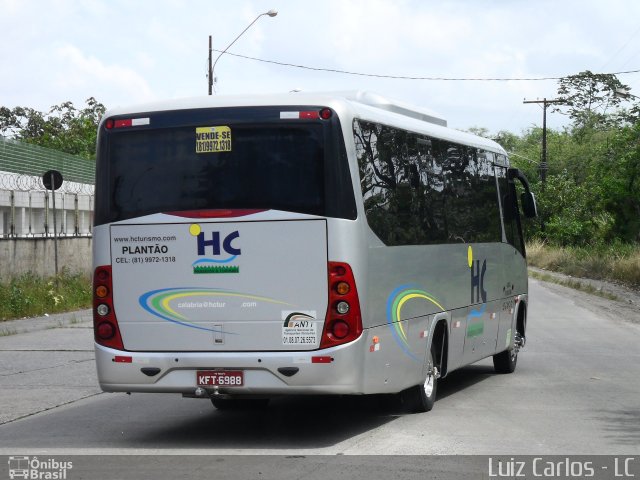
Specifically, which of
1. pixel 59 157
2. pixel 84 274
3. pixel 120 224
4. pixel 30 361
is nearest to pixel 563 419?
pixel 120 224

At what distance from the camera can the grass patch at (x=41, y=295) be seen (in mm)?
25719

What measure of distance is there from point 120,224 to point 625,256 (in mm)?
37366

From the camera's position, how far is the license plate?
1045cm

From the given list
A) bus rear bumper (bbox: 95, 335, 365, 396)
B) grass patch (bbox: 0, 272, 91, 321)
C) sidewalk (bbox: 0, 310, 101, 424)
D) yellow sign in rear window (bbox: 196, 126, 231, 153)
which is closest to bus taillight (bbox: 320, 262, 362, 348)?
bus rear bumper (bbox: 95, 335, 365, 396)

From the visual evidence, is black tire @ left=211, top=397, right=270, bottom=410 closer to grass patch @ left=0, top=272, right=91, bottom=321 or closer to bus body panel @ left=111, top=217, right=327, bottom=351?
bus body panel @ left=111, top=217, right=327, bottom=351

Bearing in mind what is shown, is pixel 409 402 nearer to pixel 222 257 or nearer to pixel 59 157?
pixel 222 257

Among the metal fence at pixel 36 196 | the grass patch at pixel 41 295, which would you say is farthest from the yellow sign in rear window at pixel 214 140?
the metal fence at pixel 36 196

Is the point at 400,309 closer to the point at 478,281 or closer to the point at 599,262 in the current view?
the point at 478,281

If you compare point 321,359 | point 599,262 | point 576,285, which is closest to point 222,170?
point 321,359

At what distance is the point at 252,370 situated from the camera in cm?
1045

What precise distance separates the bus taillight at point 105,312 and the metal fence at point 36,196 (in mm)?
17686

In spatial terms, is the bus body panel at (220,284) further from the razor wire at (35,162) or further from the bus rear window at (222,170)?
the razor wire at (35,162)

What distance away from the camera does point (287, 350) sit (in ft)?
34.1

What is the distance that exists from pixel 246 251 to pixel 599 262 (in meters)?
38.9
